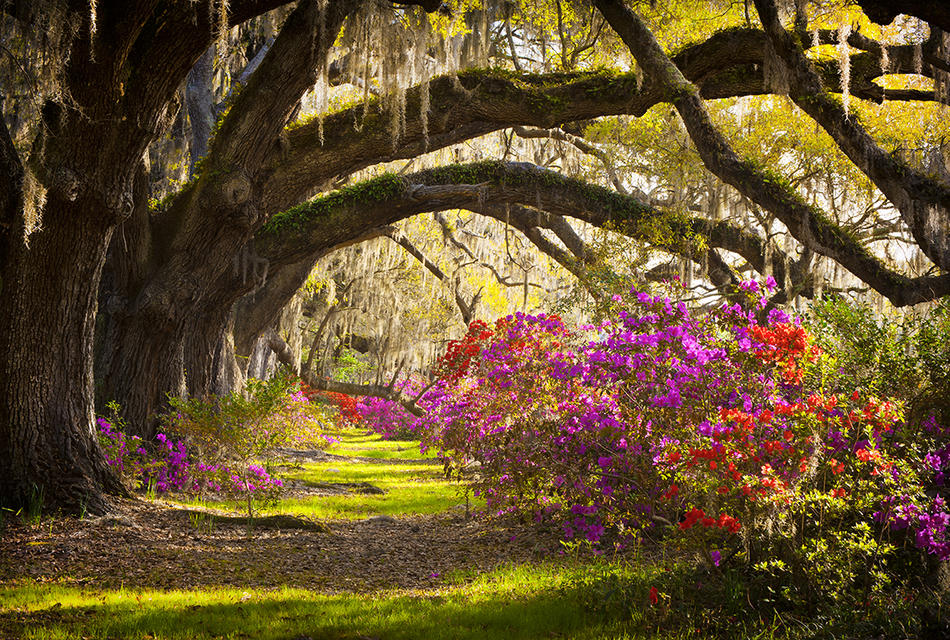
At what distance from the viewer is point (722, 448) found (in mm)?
3807

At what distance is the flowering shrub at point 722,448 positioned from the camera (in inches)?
145

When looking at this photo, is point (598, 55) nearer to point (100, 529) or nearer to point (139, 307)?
point (139, 307)

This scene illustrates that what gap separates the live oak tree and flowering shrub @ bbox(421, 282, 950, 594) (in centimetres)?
178

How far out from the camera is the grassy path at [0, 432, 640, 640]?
3.71 m

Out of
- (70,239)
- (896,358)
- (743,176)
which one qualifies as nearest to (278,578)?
(70,239)

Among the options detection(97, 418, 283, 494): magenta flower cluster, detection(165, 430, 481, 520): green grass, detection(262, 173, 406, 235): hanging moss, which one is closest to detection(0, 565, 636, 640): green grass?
detection(97, 418, 283, 494): magenta flower cluster

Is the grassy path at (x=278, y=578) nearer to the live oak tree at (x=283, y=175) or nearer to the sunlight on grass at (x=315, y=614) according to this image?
the sunlight on grass at (x=315, y=614)

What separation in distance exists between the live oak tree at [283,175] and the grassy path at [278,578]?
33.8 inches

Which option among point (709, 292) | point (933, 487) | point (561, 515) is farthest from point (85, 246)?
point (709, 292)

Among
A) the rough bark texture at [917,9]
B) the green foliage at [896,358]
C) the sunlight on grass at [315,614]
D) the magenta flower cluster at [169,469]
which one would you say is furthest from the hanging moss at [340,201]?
the rough bark texture at [917,9]

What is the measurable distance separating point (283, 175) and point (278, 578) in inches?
173

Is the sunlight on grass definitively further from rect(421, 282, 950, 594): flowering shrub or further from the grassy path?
rect(421, 282, 950, 594): flowering shrub

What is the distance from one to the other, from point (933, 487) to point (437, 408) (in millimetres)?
7998

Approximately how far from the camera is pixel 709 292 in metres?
9.84
